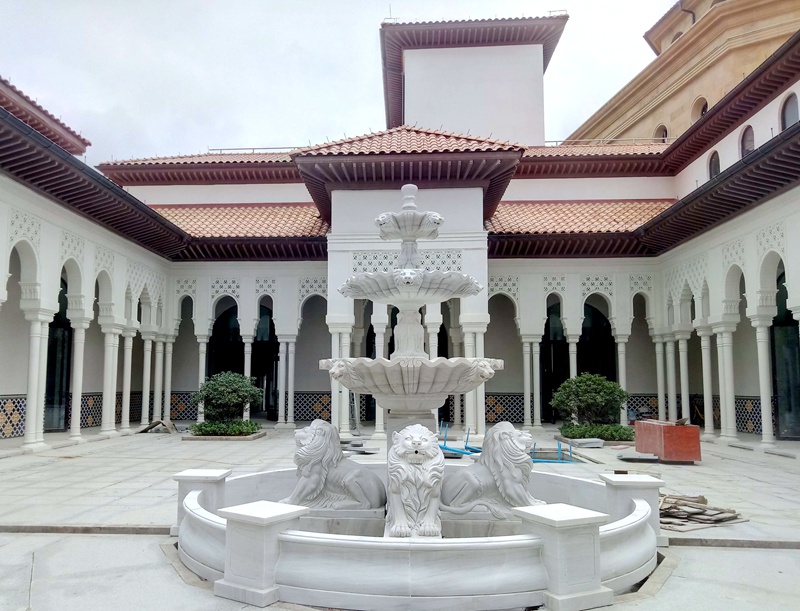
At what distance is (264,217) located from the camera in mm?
18797

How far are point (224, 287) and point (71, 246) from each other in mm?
5002

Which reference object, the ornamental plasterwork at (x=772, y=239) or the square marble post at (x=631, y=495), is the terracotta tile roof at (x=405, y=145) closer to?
the ornamental plasterwork at (x=772, y=239)

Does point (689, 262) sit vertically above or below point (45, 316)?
above

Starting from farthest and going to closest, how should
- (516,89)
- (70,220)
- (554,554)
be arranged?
(516,89), (70,220), (554,554)

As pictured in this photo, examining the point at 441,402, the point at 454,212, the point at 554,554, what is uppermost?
the point at 454,212

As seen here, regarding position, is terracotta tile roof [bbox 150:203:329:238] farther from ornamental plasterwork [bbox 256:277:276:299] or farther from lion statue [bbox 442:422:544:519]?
lion statue [bbox 442:422:544:519]

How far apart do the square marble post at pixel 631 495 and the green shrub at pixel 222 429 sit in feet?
35.2

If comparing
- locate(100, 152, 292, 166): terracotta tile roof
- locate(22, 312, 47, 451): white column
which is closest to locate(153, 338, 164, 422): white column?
locate(22, 312, 47, 451): white column

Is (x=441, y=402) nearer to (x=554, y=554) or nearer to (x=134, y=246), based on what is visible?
(x=554, y=554)

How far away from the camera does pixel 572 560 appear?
3742 millimetres

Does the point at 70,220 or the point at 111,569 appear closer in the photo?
the point at 111,569

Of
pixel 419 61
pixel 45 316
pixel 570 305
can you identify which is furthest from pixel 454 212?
pixel 419 61

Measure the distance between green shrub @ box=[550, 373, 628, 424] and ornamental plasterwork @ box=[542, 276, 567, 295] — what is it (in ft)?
10.5

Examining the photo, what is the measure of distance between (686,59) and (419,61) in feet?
30.8
